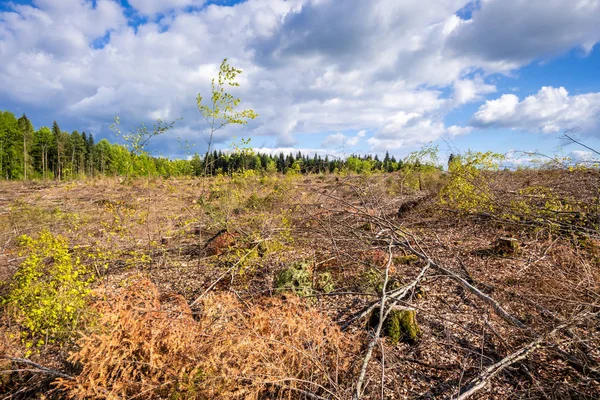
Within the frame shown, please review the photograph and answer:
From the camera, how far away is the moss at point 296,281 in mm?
4267

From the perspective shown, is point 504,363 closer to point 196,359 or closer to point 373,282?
point 373,282

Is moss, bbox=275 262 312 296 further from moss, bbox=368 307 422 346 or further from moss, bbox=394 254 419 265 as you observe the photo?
moss, bbox=394 254 419 265

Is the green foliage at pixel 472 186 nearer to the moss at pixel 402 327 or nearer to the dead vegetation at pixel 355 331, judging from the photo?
→ the dead vegetation at pixel 355 331

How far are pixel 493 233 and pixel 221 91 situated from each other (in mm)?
6118

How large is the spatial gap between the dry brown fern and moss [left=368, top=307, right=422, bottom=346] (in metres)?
0.74

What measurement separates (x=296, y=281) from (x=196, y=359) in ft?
6.80

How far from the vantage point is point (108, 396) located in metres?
2.24

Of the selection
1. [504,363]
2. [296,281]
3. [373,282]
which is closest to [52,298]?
[296,281]

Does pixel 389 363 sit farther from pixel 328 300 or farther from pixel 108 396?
pixel 108 396

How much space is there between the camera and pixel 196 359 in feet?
8.27

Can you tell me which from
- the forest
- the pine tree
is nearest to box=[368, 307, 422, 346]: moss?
the forest

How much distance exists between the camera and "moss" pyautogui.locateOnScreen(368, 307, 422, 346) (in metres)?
3.44

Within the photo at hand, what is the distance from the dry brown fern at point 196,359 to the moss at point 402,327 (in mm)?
741

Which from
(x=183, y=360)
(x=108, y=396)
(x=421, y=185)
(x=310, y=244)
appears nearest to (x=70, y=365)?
(x=108, y=396)
